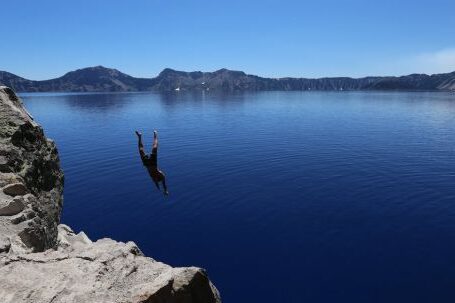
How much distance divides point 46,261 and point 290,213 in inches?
1117

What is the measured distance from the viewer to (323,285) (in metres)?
26.1

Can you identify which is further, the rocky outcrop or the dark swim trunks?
the dark swim trunks

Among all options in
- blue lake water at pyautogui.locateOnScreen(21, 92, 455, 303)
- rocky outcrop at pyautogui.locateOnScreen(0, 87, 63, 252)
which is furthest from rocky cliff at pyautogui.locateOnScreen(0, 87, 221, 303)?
blue lake water at pyautogui.locateOnScreen(21, 92, 455, 303)

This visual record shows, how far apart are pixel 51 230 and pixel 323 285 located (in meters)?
17.7

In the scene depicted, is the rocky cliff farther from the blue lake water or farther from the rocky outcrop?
the blue lake water

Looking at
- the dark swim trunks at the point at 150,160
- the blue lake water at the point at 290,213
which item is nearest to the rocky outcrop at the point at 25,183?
the dark swim trunks at the point at 150,160

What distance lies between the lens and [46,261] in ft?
41.9

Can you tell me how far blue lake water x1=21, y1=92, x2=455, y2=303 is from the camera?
26703mm

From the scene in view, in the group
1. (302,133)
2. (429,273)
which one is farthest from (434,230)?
(302,133)

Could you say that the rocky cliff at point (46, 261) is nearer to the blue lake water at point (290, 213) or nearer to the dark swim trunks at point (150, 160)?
the dark swim trunks at point (150, 160)

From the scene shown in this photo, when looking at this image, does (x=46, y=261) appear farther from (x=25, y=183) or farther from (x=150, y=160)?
(x=150, y=160)

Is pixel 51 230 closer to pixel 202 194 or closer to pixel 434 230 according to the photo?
pixel 202 194

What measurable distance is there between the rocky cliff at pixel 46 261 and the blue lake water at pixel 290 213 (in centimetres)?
1369

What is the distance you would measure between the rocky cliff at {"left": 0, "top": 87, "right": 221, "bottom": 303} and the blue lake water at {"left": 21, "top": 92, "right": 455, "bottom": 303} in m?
13.7
